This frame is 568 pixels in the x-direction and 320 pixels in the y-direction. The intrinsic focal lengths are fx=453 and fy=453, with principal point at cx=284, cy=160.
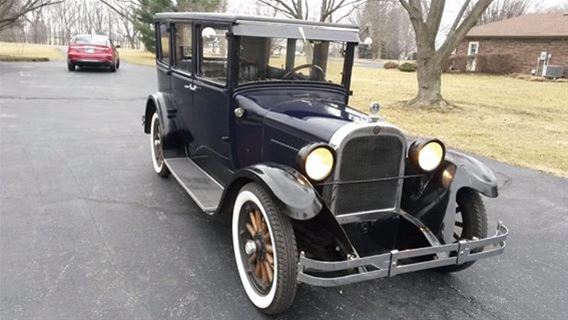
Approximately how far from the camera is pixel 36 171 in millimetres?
5066

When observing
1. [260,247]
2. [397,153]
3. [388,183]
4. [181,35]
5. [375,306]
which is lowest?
[375,306]

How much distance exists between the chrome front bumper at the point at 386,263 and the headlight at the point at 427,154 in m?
0.59

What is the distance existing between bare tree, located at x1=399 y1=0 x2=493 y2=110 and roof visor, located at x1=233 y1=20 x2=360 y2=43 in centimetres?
735

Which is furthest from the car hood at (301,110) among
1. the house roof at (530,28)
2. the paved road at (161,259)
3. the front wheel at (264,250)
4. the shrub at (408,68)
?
the house roof at (530,28)

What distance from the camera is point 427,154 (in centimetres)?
300

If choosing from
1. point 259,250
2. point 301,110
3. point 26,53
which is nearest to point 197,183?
point 301,110

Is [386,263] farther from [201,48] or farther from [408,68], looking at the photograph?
[408,68]

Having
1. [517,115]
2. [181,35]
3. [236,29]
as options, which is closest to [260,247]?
[236,29]

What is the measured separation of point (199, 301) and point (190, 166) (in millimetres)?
1927

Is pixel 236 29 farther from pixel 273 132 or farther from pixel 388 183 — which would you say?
pixel 388 183

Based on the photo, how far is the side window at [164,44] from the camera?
15.8 feet

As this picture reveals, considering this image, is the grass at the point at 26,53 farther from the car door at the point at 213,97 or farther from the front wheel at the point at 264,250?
the front wheel at the point at 264,250

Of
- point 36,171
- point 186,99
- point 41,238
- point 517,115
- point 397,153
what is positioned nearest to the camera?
point 397,153

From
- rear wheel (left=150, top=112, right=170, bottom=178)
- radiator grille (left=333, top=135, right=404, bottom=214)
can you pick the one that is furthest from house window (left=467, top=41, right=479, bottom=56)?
radiator grille (left=333, top=135, right=404, bottom=214)
